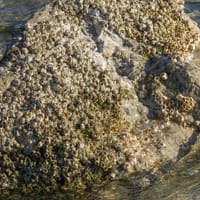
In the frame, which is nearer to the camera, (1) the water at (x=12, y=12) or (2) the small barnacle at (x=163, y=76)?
(2) the small barnacle at (x=163, y=76)

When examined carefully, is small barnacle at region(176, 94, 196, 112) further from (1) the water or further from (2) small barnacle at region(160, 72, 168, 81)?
(1) the water

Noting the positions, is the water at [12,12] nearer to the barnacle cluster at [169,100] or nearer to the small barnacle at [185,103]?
the barnacle cluster at [169,100]

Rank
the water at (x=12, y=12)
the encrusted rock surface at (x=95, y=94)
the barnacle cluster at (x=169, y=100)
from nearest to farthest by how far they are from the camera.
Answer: the encrusted rock surface at (x=95, y=94)
the barnacle cluster at (x=169, y=100)
the water at (x=12, y=12)

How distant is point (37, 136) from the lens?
17.1 ft

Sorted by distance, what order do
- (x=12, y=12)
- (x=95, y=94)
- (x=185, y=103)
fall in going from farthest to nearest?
(x=12, y=12), (x=185, y=103), (x=95, y=94)

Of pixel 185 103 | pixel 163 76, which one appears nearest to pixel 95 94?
pixel 163 76

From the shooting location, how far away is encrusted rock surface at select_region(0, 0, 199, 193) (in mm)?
5215

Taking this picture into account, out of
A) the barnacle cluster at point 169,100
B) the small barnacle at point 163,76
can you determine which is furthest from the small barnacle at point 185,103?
the small barnacle at point 163,76

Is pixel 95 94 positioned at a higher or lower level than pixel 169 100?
higher

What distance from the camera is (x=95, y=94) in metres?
5.44

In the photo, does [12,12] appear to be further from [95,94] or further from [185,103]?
[185,103]

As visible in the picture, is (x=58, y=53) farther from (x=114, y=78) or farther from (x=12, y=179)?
(x=12, y=179)

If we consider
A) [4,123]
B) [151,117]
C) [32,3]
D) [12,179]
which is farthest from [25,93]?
[32,3]

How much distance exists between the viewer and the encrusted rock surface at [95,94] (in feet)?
17.1
